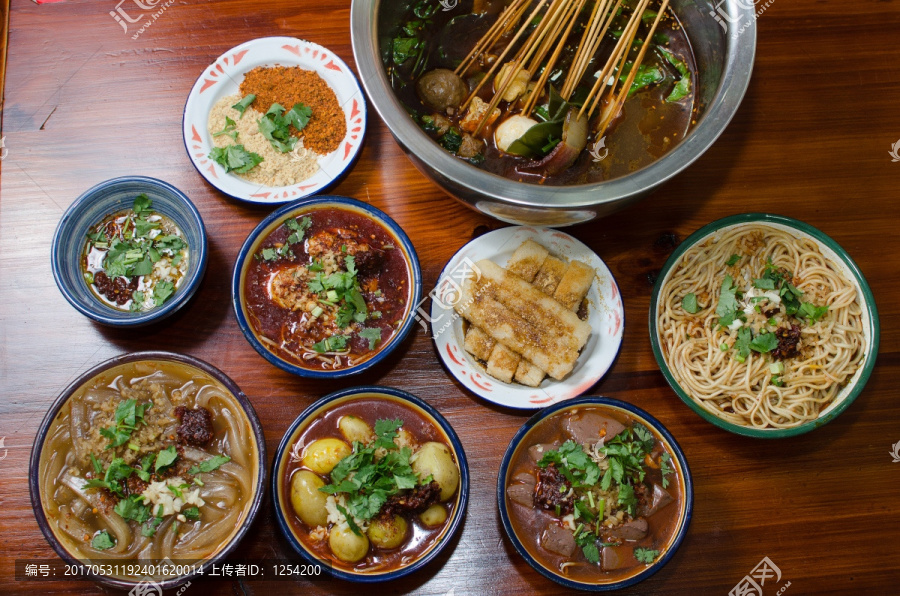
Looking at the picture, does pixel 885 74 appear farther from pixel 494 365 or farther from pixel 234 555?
pixel 234 555

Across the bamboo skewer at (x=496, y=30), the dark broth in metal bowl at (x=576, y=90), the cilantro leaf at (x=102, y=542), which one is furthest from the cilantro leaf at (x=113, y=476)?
the bamboo skewer at (x=496, y=30)

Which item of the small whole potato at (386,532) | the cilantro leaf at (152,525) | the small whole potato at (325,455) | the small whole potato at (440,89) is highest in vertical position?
the small whole potato at (440,89)
